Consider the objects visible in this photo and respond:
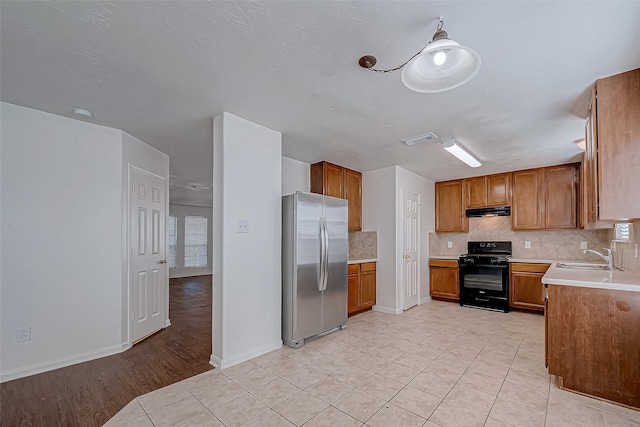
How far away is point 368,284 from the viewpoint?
4.86 m

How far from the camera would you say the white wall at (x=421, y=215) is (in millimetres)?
4836

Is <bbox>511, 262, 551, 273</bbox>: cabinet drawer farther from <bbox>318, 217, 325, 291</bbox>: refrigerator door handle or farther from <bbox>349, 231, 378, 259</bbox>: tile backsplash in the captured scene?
<bbox>318, 217, 325, 291</bbox>: refrigerator door handle

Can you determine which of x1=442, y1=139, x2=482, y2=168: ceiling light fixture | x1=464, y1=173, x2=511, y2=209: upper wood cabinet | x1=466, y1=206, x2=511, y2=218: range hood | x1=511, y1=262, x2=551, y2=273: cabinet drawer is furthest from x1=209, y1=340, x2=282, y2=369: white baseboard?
x1=464, y1=173, x2=511, y2=209: upper wood cabinet

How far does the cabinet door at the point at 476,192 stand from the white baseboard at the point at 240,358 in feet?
14.3

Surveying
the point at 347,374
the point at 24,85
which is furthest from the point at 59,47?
the point at 347,374

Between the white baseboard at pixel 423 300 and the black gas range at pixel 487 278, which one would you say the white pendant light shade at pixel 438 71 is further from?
the white baseboard at pixel 423 300

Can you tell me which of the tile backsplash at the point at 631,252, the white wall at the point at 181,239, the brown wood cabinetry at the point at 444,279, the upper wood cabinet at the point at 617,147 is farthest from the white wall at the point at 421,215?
the white wall at the point at 181,239

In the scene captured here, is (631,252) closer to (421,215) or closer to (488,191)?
(488,191)

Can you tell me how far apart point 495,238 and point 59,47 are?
632cm

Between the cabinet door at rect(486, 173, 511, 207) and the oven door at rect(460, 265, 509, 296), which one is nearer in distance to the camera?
the oven door at rect(460, 265, 509, 296)

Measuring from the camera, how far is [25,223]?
269cm

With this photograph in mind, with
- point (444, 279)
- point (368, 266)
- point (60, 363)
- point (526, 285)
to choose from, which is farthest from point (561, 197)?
point (60, 363)

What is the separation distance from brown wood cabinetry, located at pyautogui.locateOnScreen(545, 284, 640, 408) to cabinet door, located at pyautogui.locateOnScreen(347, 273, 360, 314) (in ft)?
8.07

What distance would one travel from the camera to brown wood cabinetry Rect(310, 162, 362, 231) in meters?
4.52
